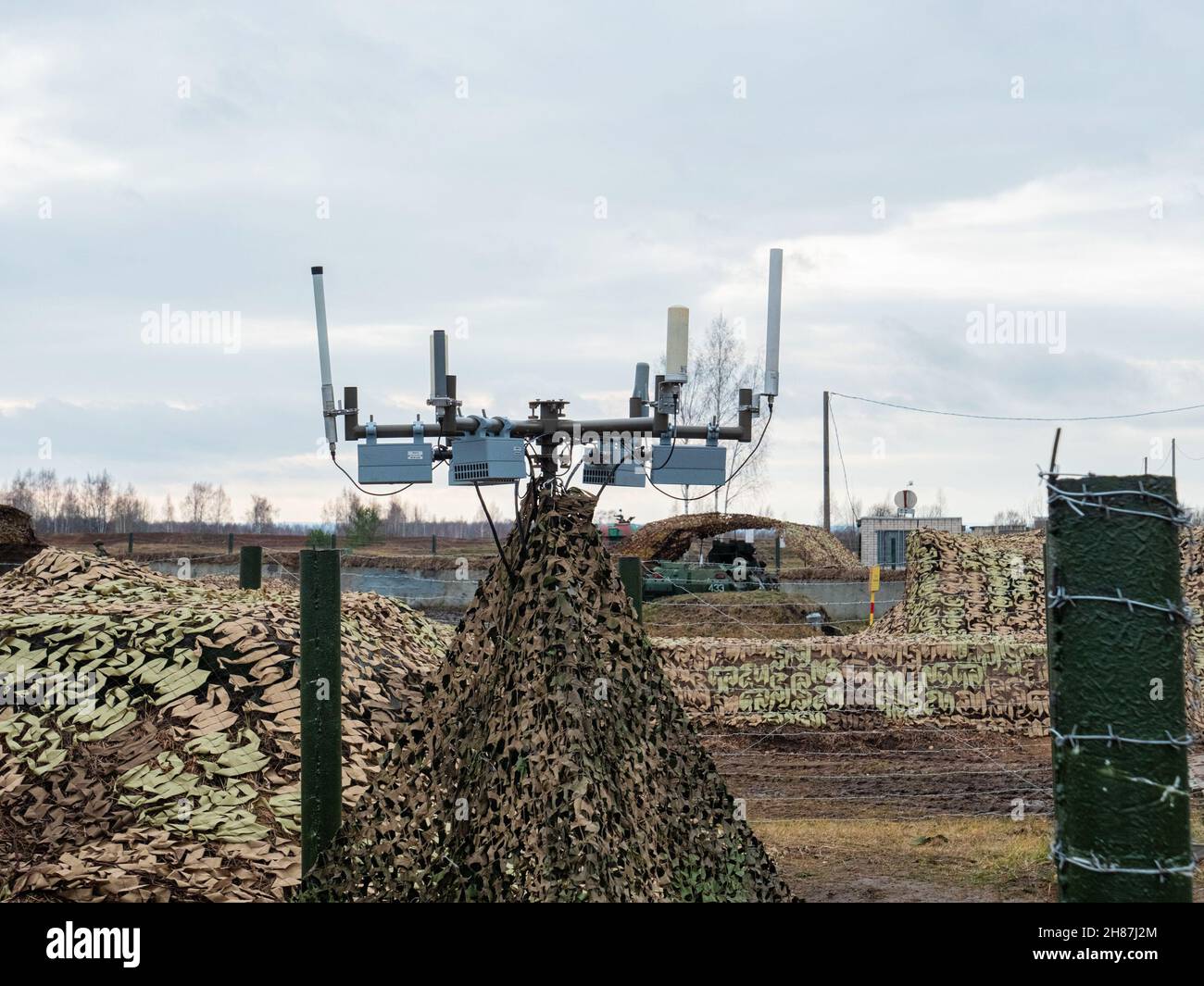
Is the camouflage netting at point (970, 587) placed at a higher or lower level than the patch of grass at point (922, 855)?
higher

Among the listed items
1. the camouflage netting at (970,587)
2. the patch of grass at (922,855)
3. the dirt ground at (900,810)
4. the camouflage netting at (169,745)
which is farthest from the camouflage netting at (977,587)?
the camouflage netting at (169,745)

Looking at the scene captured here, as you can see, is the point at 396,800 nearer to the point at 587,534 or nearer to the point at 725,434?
the point at 587,534

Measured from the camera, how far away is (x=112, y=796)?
6742 mm

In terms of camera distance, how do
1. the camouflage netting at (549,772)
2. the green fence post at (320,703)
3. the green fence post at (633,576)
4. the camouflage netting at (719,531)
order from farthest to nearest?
the camouflage netting at (719,531) < the green fence post at (633,576) < the green fence post at (320,703) < the camouflage netting at (549,772)

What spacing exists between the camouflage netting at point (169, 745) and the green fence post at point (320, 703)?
178 cm

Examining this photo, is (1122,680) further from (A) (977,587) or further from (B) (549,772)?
(A) (977,587)

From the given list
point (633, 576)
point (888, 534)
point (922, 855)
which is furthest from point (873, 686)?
point (888, 534)

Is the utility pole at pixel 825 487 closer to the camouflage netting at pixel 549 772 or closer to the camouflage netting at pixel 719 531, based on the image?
the camouflage netting at pixel 719 531

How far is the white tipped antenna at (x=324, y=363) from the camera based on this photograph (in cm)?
424

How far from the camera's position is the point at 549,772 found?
12.3 feet

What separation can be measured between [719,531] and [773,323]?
25343mm

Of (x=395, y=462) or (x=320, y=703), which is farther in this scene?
(x=320, y=703)

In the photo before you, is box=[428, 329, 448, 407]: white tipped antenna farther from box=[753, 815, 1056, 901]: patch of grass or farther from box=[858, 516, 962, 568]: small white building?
box=[858, 516, 962, 568]: small white building
